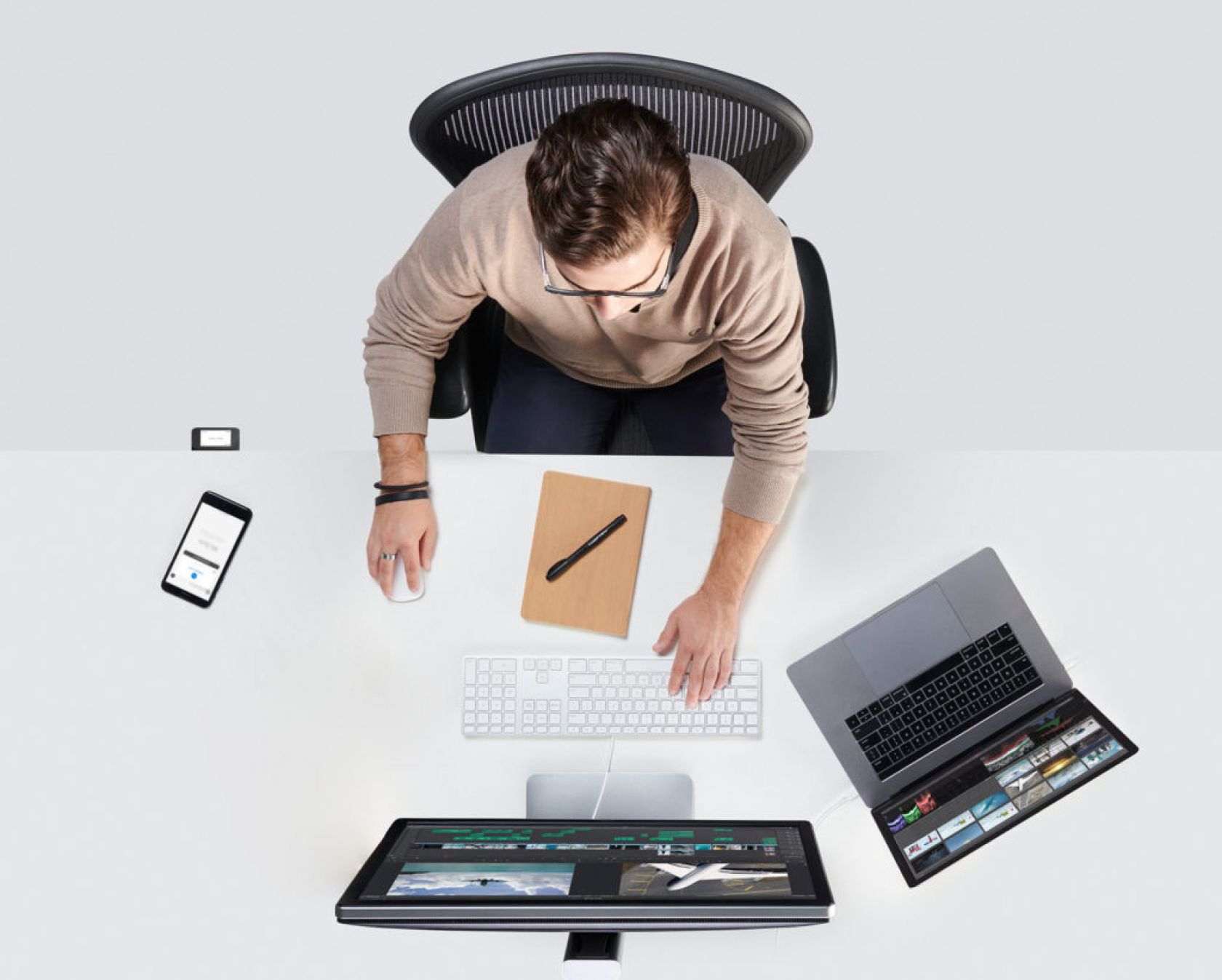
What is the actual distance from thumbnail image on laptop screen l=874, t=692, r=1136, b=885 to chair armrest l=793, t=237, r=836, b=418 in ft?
1.83

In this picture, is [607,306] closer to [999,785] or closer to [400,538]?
[400,538]

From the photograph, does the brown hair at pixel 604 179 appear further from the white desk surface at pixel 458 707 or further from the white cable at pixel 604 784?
the white cable at pixel 604 784

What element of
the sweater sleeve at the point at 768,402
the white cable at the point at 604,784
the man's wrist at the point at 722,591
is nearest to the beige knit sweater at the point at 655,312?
the sweater sleeve at the point at 768,402

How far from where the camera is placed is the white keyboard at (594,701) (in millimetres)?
1364

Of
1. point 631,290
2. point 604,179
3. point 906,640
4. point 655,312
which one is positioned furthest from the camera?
point 906,640

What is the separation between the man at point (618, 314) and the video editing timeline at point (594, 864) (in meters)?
0.22

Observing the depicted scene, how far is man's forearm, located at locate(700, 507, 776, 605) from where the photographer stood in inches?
53.1

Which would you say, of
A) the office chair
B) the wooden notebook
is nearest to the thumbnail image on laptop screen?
the wooden notebook

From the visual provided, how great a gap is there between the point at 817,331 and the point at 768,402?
0.25m

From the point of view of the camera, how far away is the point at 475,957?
132 centimetres

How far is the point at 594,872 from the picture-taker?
1178 mm

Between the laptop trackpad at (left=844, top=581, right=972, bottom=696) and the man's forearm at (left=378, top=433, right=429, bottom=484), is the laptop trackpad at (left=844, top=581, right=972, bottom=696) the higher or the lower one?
the lower one

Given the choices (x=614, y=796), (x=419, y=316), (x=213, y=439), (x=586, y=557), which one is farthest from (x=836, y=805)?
(x=213, y=439)

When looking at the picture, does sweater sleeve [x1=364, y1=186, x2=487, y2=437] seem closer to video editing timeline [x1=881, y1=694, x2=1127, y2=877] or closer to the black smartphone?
the black smartphone
